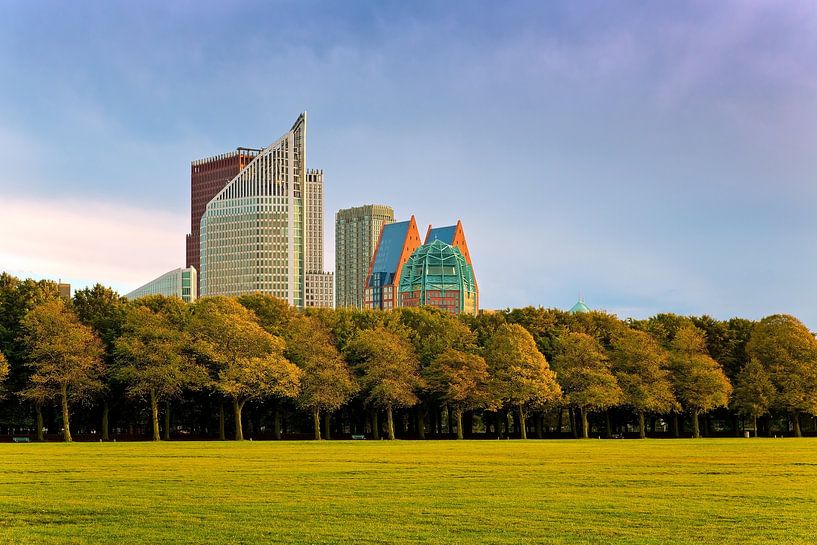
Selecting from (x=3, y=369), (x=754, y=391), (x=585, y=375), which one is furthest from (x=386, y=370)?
(x=754, y=391)

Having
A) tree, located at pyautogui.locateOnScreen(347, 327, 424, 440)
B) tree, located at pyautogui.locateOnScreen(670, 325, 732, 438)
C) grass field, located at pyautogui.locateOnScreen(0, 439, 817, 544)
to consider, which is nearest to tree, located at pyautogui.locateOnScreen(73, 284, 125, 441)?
tree, located at pyautogui.locateOnScreen(347, 327, 424, 440)

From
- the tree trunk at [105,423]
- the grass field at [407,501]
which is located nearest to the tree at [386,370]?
the tree trunk at [105,423]

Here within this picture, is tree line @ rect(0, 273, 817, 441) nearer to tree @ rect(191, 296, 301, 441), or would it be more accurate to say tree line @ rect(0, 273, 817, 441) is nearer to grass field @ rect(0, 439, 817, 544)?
tree @ rect(191, 296, 301, 441)

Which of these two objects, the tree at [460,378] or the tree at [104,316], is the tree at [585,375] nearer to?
the tree at [460,378]

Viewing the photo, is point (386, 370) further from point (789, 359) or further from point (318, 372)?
point (789, 359)

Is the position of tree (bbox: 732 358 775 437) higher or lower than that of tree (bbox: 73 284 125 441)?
lower

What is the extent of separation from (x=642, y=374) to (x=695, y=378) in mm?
6461

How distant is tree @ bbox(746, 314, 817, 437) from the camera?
124500 millimetres

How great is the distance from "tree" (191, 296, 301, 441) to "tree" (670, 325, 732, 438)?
4688 centimetres

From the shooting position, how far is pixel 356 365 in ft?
381

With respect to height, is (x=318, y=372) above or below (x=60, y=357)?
below

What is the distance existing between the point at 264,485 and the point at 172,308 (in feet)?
255

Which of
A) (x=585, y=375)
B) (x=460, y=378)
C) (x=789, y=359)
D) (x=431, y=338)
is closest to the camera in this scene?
(x=460, y=378)

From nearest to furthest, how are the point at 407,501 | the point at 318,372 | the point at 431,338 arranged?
1. the point at 407,501
2. the point at 318,372
3. the point at 431,338
